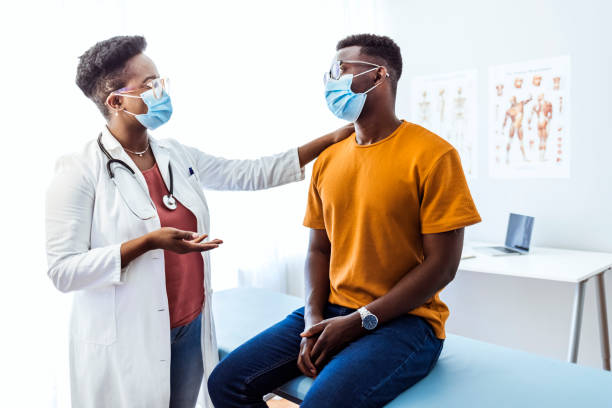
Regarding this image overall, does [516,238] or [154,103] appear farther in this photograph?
[516,238]

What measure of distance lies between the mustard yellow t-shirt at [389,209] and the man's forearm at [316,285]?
4 cm

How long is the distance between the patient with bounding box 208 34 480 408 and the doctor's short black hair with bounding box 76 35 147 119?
61 cm

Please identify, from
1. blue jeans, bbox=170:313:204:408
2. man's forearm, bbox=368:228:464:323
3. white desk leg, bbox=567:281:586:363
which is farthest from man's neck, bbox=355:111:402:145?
white desk leg, bbox=567:281:586:363

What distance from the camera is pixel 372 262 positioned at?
53.4 inches

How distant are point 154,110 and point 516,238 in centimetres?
201

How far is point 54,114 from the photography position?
1.85 meters

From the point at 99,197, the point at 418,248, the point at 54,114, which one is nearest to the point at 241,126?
the point at 54,114

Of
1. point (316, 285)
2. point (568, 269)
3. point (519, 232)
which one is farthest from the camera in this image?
point (519, 232)

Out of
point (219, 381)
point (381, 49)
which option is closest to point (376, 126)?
point (381, 49)

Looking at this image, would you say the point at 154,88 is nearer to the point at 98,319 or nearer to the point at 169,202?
the point at 169,202

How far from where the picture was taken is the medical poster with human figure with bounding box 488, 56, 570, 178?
2537 mm

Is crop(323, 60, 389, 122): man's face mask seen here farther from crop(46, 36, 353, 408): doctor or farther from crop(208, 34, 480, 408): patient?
crop(46, 36, 353, 408): doctor

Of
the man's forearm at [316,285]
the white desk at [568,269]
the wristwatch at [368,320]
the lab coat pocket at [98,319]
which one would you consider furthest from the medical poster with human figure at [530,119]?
the lab coat pocket at [98,319]

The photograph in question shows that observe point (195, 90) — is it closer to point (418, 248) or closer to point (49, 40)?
point (49, 40)
